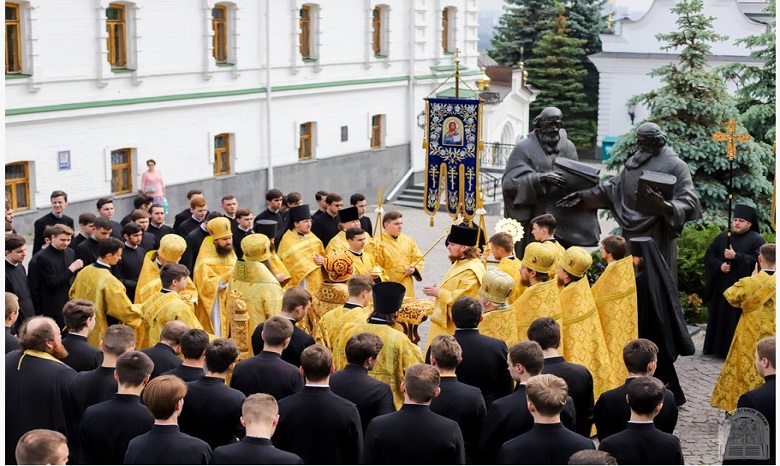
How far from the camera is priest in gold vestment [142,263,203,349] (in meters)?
9.78

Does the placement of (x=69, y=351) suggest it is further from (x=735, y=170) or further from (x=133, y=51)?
(x=133, y=51)

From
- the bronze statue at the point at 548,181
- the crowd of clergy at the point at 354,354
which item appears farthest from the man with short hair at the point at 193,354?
the bronze statue at the point at 548,181

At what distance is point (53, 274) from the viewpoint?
Answer: 1256 centimetres

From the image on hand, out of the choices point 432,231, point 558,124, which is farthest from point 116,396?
point 432,231

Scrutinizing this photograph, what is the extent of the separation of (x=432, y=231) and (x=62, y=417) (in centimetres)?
1792

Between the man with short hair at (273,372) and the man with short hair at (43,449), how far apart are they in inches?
90.9

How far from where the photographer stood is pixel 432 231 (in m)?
25.7

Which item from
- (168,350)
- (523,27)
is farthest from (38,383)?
(523,27)

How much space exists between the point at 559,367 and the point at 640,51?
35091 mm

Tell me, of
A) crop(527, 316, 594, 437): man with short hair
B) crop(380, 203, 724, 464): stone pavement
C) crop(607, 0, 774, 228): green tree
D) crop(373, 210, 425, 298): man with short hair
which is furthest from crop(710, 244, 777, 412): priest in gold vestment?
crop(607, 0, 774, 228): green tree

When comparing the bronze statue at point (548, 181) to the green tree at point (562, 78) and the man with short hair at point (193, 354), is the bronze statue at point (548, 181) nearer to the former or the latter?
the man with short hair at point (193, 354)

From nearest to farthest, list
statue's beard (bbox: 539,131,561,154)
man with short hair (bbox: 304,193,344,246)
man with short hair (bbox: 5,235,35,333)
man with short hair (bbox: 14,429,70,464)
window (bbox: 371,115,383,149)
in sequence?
1. man with short hair (bbox: 14,429,70,464)
2. man with short hair (bbox: 5,235,35,333)
3. statue's beard (bbox: 539,131,561,154)
4. man with short hair (bbox: 304,193,344,246)
5. window (bbox: 371,115,383,149)

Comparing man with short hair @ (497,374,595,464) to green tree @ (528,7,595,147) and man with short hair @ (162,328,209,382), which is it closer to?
man with short hair @ (162,328,209,382)

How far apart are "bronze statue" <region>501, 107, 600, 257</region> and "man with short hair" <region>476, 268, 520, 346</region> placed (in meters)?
4.07
